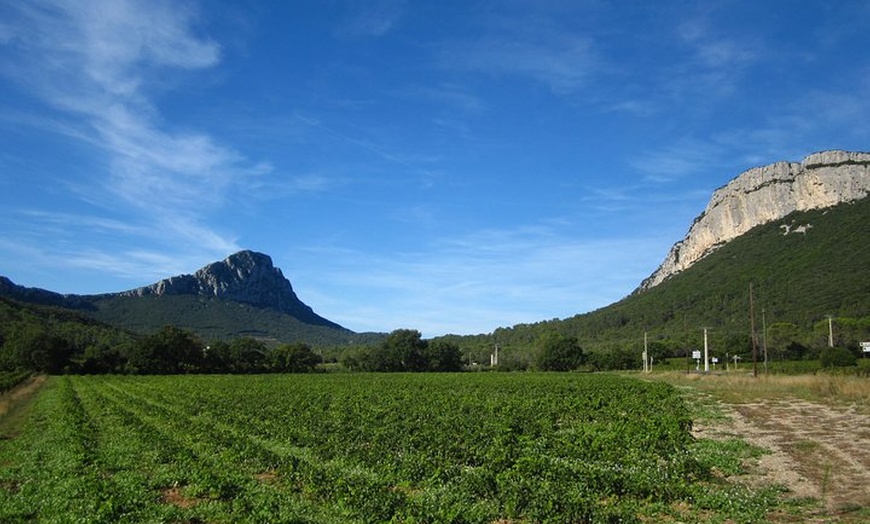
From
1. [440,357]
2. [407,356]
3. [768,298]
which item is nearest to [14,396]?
[407,356]

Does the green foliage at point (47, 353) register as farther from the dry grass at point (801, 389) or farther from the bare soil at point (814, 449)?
the bare soil at point (814, 449)

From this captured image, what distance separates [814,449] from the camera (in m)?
19.2

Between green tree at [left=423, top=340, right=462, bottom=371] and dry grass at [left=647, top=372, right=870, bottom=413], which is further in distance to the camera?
green tree at [left=423, top=340, right=462, bottom=371]

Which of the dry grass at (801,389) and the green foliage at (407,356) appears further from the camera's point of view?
the green foliage at (407,356)

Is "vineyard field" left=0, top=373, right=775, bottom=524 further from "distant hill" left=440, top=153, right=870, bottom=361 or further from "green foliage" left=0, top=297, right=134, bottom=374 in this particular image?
"green foliage" left=0, top=297, right=134, bottom=374

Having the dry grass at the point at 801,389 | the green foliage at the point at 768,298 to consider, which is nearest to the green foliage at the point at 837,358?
the dry grass at the point at 801,389

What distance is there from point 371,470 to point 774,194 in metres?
163

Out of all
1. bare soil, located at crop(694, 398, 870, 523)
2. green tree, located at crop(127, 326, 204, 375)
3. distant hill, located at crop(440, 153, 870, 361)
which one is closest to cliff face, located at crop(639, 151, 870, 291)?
distant hill, located at crop(440, 153, 870, 361)

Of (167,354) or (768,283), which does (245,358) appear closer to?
(167,354)

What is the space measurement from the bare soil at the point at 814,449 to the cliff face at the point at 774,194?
129 metres

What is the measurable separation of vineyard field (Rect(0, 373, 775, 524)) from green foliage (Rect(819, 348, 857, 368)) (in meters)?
44.9

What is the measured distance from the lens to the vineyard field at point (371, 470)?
→ 12.5 metres

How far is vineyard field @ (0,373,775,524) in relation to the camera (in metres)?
12.5

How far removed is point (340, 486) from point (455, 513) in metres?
3.60
